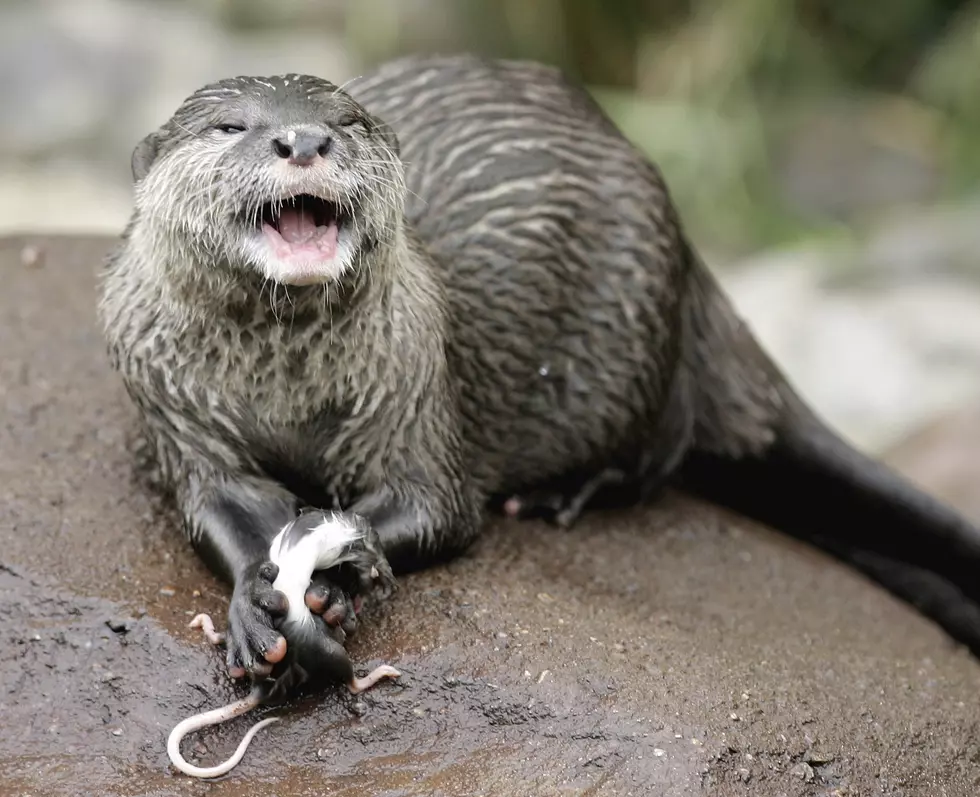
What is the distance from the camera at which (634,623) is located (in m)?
2.64

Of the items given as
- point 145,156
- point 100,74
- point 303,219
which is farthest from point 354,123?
point 100,74

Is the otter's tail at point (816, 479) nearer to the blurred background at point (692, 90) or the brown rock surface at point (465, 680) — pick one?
the brown rock surface at point (465, 680)

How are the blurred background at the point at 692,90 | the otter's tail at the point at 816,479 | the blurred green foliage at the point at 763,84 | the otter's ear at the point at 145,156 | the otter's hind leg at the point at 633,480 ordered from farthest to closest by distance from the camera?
the blurred green foliage at the point at 763,84 < the blurred background at the point at 692,90 < the otter's tail at the point at 816,479 < the otter's hind leg at the point at 633,480 < the otter's ear at the point at 145,156

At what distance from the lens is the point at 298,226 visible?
2254mm

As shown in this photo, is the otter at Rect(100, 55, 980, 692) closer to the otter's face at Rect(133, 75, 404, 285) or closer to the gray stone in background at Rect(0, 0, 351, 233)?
the otter's face at Rect(133, 75, 404, 285)

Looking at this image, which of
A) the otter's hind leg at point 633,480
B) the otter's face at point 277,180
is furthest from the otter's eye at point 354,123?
the otter's hind leg at point 633,480

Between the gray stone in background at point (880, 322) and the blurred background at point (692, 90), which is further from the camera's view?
the blurred background at point (692, 90)

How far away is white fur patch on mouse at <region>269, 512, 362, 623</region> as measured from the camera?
87.6 inches

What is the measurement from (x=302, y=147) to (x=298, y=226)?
0.57 ft

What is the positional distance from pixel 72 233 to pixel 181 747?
2184mm

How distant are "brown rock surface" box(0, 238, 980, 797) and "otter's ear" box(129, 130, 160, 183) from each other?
25.2 inches

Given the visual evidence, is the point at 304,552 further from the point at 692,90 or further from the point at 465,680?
the point at 692,90

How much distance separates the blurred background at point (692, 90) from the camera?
7.16m

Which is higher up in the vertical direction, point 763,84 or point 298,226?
point 298,226
